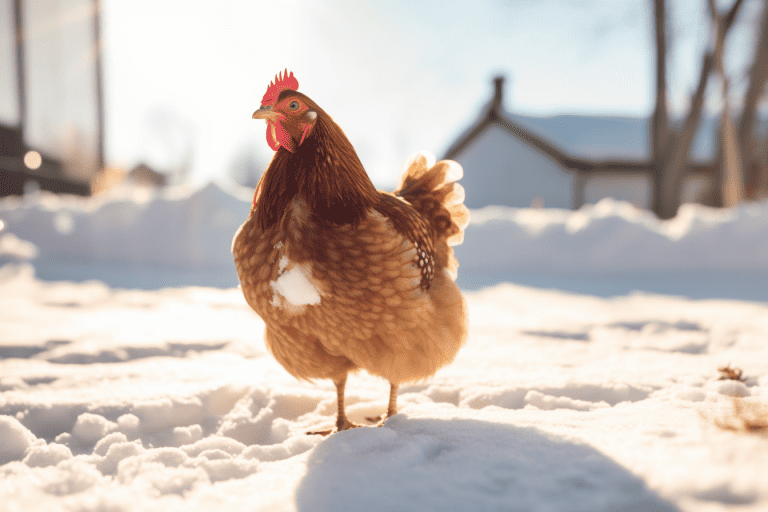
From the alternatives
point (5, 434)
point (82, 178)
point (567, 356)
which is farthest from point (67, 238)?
point (567, 356)

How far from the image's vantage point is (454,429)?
1781mm

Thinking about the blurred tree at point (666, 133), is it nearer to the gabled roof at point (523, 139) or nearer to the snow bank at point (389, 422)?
the gabled roof at point (523, 139)

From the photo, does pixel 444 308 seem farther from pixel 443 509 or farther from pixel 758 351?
pixel 758 351

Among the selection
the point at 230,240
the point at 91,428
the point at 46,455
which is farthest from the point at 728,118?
the point at 46,455

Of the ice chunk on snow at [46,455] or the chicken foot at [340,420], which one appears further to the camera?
the chicken foot at [340,420]

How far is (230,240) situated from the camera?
6.57 m

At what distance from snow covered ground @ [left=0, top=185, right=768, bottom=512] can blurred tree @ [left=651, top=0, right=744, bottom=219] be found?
5386 millimetres

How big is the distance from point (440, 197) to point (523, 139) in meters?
13.8

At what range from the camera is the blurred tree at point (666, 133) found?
9719mm

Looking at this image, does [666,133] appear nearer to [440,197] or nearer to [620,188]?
[620,188]

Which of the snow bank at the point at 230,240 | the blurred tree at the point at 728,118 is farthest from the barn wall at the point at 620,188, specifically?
the snow bank at the point at 230,240

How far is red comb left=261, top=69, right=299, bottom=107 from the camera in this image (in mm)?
2006

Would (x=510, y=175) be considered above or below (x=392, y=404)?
above

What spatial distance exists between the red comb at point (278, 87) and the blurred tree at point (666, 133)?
10.5m
